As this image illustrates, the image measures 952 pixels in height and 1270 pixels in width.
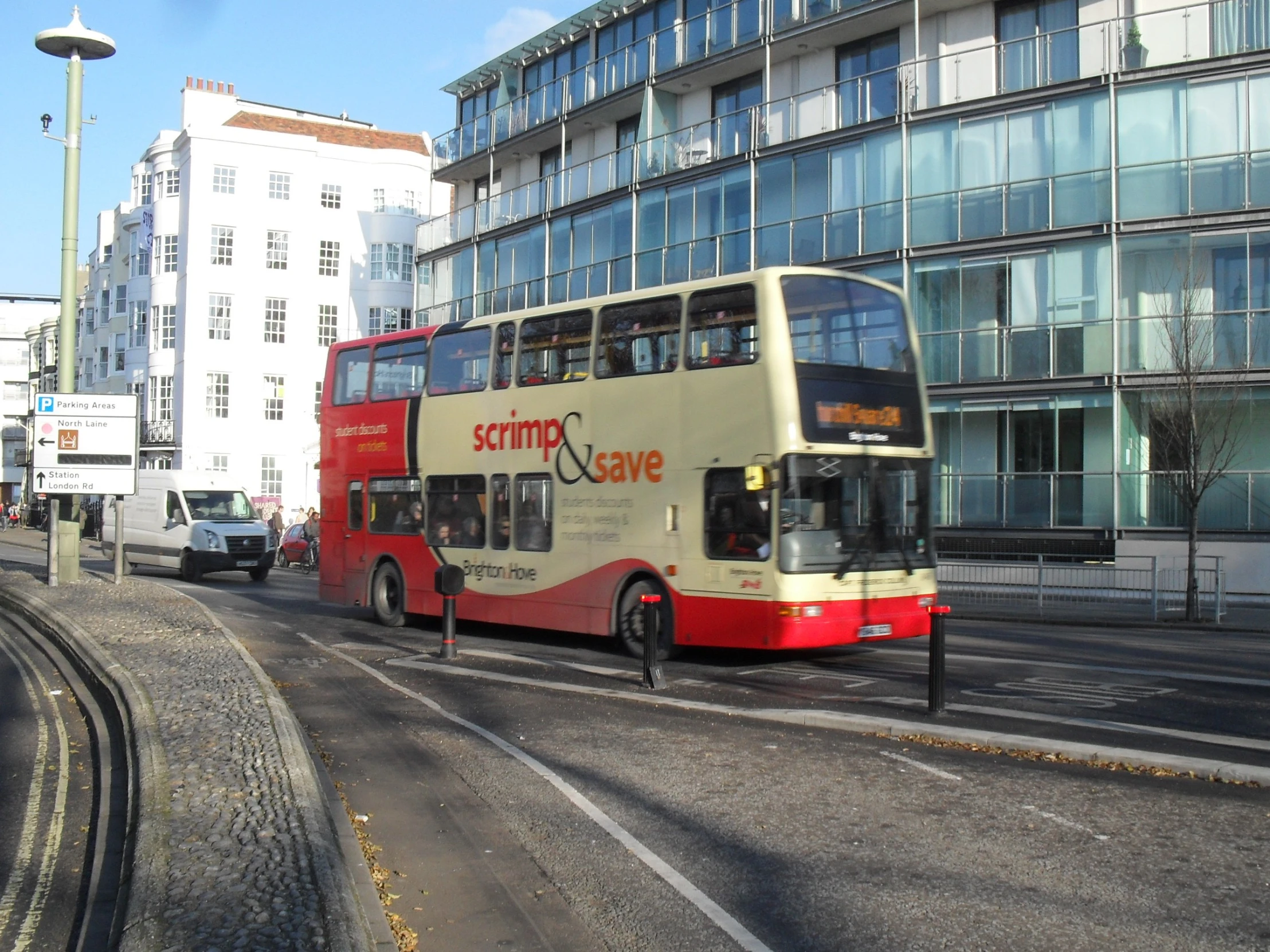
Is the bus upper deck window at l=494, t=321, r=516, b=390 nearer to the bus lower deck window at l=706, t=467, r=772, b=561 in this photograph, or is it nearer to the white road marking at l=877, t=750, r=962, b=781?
the bus lower deck window at l=706, t=467, r=772, b=561

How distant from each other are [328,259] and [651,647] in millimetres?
47638

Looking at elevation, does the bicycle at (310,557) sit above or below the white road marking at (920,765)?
above

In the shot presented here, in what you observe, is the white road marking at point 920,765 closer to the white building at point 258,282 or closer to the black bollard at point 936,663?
the black bollard at point 936,663

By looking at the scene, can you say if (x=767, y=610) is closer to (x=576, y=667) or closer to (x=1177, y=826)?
(x=576, y=667)

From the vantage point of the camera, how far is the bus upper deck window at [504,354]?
16.1 m

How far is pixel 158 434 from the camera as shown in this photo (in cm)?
5353

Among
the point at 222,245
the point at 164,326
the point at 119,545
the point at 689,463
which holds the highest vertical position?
the point at 222,245

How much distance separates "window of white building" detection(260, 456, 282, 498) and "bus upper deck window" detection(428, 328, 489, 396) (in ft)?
126

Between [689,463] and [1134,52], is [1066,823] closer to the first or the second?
[689,463]

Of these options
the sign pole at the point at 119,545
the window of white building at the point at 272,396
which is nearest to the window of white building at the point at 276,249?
the window of white building at the point at 272,396

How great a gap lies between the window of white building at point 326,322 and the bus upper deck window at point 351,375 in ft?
122

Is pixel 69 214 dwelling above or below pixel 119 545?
above

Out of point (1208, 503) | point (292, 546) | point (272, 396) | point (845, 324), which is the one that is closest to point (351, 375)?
point (845, 324)

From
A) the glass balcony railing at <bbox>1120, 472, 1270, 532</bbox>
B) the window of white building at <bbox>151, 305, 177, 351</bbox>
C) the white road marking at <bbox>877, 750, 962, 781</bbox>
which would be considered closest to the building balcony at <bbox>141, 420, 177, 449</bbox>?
the window of white building at <bbox>151, 305, 177, 351</bbox>
